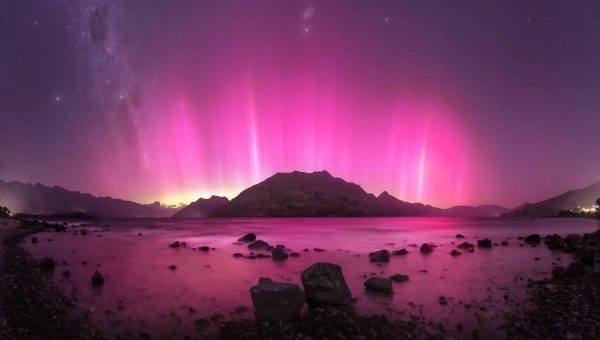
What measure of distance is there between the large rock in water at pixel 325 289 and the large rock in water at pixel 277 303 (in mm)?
1159

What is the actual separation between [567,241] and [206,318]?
38.5 meters

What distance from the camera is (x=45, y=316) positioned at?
1152 centimetres

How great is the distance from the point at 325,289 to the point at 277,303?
2.13 metres

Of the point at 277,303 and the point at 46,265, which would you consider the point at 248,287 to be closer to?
the point at 277,303

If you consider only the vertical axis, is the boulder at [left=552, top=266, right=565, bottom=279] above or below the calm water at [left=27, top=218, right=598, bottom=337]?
above

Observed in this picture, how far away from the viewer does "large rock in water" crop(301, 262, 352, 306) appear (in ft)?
39.5

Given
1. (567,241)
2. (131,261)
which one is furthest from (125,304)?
(567,241)

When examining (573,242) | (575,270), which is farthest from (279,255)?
(573,242)

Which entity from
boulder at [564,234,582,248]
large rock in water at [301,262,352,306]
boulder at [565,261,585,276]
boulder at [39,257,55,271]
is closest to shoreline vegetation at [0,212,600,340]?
large rock in water at [301,262,352,306]

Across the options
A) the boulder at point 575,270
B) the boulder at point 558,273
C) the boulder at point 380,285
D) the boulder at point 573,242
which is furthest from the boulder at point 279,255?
the boulder at point 573,242

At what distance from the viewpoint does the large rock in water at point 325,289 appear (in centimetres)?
1205

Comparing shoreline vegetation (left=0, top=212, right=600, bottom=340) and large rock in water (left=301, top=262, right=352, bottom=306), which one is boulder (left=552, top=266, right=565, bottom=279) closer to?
shoreline vegetation (left=0, top=212, right=600, bottom=340)

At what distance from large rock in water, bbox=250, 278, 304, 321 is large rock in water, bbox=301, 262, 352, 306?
116 centimetres

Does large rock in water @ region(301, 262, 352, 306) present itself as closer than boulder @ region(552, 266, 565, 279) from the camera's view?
Yes
